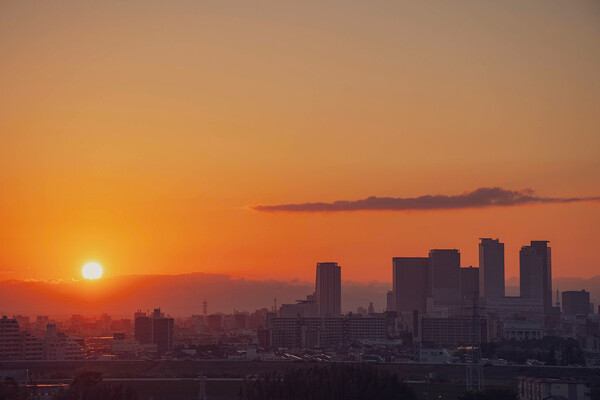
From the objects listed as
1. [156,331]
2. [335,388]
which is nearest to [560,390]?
[335,388]

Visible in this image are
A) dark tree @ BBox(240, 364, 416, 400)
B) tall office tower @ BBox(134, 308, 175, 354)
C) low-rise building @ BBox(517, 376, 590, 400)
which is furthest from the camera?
tall office tower @ BBox(134, 308, 175, 354)

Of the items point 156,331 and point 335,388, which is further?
point 156,331

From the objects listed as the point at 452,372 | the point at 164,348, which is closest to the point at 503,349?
the point at 452,372

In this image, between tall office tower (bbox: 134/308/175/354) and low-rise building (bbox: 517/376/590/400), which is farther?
tall office tower (bbox: 134/308/175/354)

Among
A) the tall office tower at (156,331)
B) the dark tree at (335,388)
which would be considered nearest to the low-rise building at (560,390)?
the dark tree at (335,388)

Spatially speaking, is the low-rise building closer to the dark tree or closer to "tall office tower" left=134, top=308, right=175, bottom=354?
the dark tree

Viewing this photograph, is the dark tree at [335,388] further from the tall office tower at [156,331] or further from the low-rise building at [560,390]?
the tall office tower at [156,331]

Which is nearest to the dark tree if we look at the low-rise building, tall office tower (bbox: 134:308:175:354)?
the low-rise building

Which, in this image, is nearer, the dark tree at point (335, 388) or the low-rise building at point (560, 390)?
the dark tree at point (335, 388)

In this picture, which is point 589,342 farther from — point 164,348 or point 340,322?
point 164,348

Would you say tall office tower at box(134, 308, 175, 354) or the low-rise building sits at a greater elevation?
tall office tower at box(134, 308, 175, 354)

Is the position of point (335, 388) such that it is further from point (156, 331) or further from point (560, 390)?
point (156, 331)

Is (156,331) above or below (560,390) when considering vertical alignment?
above
